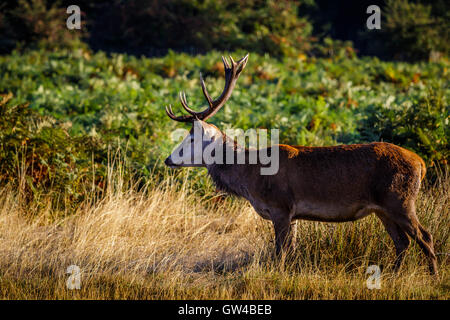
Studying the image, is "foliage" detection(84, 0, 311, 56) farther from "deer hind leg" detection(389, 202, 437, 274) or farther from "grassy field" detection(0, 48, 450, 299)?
"deer hind leg" detection(389, 202, 437, 274)

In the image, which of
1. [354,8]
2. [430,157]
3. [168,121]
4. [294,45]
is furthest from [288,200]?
[354,8]

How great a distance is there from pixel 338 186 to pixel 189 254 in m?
2.14

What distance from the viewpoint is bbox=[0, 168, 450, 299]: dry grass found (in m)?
5.42

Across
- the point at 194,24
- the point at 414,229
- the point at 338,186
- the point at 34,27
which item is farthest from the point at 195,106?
the point at 34,27

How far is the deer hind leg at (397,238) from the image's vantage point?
5.91 m

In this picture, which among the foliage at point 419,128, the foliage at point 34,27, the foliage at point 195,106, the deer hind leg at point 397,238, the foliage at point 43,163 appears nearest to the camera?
the deer hind leg at point 397,238

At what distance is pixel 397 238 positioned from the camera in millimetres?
5957

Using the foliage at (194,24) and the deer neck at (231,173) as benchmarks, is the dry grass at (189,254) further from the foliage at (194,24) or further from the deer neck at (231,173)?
the foliage at (194,24)

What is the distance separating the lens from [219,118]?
38.8 feet

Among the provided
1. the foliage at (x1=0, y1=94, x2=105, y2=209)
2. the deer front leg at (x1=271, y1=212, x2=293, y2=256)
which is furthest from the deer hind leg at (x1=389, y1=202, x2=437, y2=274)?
the foliage at (x1=0, y1=94, x2=105, y2=209)

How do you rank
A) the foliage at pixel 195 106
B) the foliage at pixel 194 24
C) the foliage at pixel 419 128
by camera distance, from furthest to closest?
1. the foliage at pixel 194 24
2. the foliage at pixel 195 106
3. the foliage at pixel 419 128

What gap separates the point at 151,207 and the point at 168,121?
12.3ft

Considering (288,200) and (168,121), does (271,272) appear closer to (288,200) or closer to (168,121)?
(288,200)

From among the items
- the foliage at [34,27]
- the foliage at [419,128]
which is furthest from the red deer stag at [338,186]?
the foliage at [34,27]
